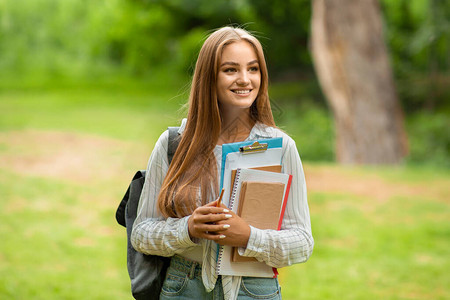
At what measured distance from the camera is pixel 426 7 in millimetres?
11680

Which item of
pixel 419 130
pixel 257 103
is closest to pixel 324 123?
pixel 419 130

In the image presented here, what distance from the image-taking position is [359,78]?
988 cm

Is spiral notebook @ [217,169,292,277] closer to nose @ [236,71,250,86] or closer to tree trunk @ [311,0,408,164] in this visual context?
nose @ [236,71,250,86]

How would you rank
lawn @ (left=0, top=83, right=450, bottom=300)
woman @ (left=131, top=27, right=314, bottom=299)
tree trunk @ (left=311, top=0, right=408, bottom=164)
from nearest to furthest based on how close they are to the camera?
woman @ (left=131, top=27, right=314, bottom=299) → lawn @ (left=0, top=83, right=450, bottom=300) → tree trunk @ (left=311, top=0, right=408, bottom=164)

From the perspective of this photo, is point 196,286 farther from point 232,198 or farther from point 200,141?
point 200,141

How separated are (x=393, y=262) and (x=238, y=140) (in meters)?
3.83

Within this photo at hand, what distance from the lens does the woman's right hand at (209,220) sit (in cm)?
164

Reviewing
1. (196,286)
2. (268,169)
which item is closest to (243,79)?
(268,169)

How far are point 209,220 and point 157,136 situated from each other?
12.6 metres

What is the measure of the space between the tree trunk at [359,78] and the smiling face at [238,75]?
8.09 m

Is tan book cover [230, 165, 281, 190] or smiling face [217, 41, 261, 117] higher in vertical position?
smiling face [217, 41, 261, 117]

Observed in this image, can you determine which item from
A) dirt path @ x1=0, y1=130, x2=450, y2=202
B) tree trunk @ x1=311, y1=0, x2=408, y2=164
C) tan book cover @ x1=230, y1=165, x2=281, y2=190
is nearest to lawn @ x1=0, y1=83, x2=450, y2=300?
dirt path @ x1=0, y1=130, x2=450, y2=202

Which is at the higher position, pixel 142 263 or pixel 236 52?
pixel 236 52

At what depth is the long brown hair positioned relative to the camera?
179cm
